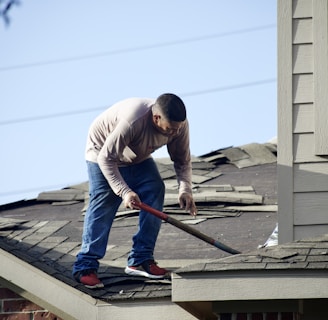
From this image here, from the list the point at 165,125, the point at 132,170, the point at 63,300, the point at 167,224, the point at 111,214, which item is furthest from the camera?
the point at 167,224

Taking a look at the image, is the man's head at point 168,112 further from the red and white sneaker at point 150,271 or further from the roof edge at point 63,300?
the roof edge at point 63,300

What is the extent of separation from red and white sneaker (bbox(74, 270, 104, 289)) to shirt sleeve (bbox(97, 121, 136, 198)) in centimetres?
68

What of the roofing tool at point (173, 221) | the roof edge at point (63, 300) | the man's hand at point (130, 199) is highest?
the man's hand at point (130, 199)

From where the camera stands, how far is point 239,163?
13742mm

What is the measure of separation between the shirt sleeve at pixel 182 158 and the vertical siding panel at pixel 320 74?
43.9 inches

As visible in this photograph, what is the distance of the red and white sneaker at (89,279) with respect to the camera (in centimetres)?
918

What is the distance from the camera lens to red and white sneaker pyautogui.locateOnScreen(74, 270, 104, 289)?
9.18 m

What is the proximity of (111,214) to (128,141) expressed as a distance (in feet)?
2.21

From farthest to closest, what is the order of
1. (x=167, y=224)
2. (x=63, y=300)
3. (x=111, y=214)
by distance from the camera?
1. (x=167, y=224)
2. (x=111, y=214)
3. (x=63, y=300)

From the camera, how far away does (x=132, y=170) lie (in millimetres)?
9586

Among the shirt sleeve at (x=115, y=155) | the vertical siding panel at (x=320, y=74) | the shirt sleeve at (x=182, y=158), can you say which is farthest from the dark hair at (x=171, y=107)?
the vertical siding panel at (x=320, y=74)

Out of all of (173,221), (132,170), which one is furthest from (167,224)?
(173,221)

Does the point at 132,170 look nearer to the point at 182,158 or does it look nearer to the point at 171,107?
the point at 182,158

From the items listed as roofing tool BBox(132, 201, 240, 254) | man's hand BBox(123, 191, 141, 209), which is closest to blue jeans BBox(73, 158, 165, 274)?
roofing tool BBox(132, 201, 240, 254)
